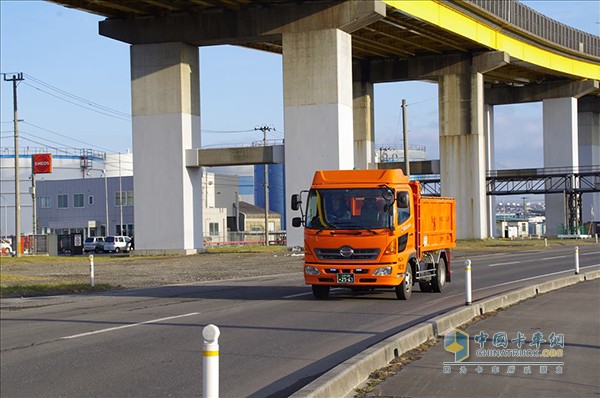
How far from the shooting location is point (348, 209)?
2078 cm

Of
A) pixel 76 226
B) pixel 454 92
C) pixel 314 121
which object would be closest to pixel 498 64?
pixel 454 92

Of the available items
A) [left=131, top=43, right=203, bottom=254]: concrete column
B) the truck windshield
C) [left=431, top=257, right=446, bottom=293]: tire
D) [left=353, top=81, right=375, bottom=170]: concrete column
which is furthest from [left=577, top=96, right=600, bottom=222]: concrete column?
the truck windshield

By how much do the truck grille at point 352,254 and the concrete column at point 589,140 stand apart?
78631mm

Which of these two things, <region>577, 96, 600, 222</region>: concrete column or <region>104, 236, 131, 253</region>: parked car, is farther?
<region>577, 96, 600, 222</region>: concrete column

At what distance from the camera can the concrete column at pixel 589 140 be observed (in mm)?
94875

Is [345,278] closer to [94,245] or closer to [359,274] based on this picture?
[359,274]

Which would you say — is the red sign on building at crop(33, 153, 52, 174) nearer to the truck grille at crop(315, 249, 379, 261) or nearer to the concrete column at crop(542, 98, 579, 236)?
the concrete column at crop(542, 98, 579, 236)

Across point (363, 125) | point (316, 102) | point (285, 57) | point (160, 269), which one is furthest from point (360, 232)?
point (363, 125)

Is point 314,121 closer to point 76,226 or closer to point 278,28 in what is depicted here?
point 278,28

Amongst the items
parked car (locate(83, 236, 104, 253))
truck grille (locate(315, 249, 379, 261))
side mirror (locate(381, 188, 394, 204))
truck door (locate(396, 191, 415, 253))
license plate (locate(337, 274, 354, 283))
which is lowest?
parked car (locate(83, 236, 104, 253))

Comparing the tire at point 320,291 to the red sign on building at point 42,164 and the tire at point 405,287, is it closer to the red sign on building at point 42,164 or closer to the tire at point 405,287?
the tire at point 405,287

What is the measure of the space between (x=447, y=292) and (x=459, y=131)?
46.3 metres

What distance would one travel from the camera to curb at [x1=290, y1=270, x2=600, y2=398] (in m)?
9.70

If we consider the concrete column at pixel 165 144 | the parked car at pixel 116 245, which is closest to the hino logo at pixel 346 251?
the concrete column at pixel 165 144
